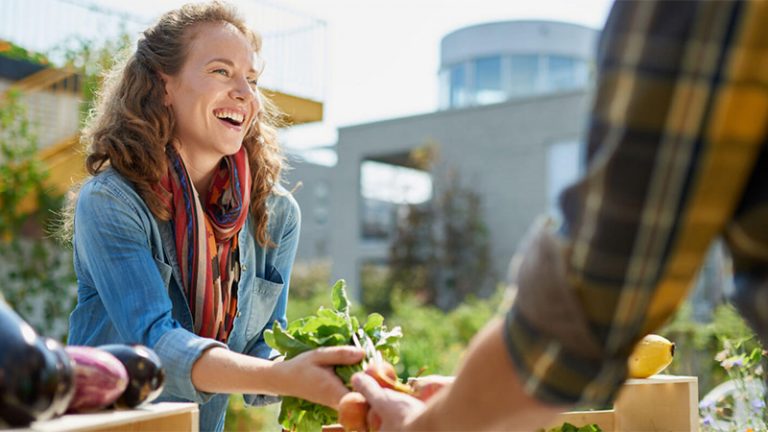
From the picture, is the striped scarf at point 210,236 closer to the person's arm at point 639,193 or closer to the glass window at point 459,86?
the person's arm at point 639,193

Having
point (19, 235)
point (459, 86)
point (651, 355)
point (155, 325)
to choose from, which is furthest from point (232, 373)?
point (459, 86)

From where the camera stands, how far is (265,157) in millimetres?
2596

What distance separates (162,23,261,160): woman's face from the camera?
2.32 metres

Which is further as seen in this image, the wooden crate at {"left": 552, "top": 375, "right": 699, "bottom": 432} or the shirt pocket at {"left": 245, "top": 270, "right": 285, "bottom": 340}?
the shirt pocket at {"left": 245, "top": 270, "right": 285, "bottom": 340}

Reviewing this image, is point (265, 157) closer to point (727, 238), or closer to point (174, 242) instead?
point (174, 242)

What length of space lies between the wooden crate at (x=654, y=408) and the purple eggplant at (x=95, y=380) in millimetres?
1305

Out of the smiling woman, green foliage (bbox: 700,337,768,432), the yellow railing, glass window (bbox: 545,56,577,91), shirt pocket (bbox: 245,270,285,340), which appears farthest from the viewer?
glass window (bbox: 545,56,577,91)

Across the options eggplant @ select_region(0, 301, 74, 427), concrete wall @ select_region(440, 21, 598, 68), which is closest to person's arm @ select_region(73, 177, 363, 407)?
eggplant @ select_region(0, 301, 74, 427)

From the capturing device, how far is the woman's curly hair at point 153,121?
7.29ft

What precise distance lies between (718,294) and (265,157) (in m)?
1.67

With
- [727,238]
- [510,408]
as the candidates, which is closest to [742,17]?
[727,238]

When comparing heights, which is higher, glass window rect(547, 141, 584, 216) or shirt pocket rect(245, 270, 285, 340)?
shirt pocket rect(245, 270, 285, 340)

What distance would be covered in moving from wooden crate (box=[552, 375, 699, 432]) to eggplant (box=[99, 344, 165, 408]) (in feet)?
4.00

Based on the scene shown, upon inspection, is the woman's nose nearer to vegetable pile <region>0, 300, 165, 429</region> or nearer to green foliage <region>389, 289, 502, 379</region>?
vegetable pile <region>0, 300, 165, 429</region>
